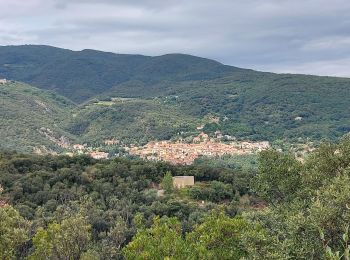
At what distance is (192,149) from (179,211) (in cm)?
9699

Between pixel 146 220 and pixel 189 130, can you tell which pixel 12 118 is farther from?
pixel 146 220

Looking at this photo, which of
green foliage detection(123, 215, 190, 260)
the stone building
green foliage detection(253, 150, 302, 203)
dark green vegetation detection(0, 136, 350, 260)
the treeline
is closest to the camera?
dark green vegetation detection(0, 136, 350, 260)

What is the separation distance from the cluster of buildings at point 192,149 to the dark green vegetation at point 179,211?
62663 mm

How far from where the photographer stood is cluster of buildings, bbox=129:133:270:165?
455 ft

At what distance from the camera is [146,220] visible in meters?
53.0

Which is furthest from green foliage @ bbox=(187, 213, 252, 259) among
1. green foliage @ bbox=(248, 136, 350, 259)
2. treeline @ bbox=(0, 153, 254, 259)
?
treeline @ bbox=(0, 153, 254, 259)

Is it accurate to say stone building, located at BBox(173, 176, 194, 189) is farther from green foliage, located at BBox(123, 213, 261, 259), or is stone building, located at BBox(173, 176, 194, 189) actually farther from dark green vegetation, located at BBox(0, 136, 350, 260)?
green foliage, located at BBox(123, 213, 261, 259)

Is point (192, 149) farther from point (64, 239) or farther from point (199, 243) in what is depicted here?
point (199, 243)

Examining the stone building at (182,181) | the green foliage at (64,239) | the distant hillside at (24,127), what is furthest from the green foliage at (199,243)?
the distant hillside at (24,127)

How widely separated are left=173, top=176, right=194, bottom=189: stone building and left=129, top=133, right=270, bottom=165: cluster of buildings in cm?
5273

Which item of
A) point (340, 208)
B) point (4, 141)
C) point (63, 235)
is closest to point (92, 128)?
point (4, 141)

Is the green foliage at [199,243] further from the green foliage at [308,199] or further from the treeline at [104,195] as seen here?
the treeline at [104,195]

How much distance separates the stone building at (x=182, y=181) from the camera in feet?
235

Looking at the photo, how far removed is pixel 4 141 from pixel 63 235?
120m
